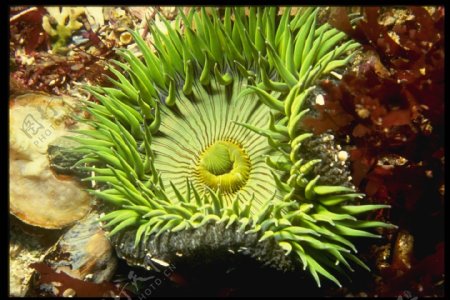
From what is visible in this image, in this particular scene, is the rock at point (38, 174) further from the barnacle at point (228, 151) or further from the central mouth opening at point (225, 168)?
the central mouth opening at point (225, 168)

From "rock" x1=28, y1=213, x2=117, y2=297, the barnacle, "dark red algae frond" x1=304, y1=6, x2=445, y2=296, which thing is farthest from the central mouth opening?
"rock" x1=28, y1=213, x2=117, y2=297

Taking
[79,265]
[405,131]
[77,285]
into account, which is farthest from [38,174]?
[405,131]

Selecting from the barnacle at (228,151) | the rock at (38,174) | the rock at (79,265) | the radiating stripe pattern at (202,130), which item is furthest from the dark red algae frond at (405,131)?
the rock at (38,174)

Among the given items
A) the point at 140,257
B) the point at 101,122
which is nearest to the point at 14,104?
the point at 101,122

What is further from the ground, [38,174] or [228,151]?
[228,151]

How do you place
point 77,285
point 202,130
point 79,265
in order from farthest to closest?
point 202,130 → point 79,265 → point 77,285


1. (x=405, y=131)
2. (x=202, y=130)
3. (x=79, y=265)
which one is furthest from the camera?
(x=202, y=130)

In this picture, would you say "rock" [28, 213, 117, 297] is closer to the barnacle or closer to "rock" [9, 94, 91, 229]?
"rock" [9, 94, 91, 229]

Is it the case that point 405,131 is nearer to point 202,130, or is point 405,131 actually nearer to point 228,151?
point 228,151
